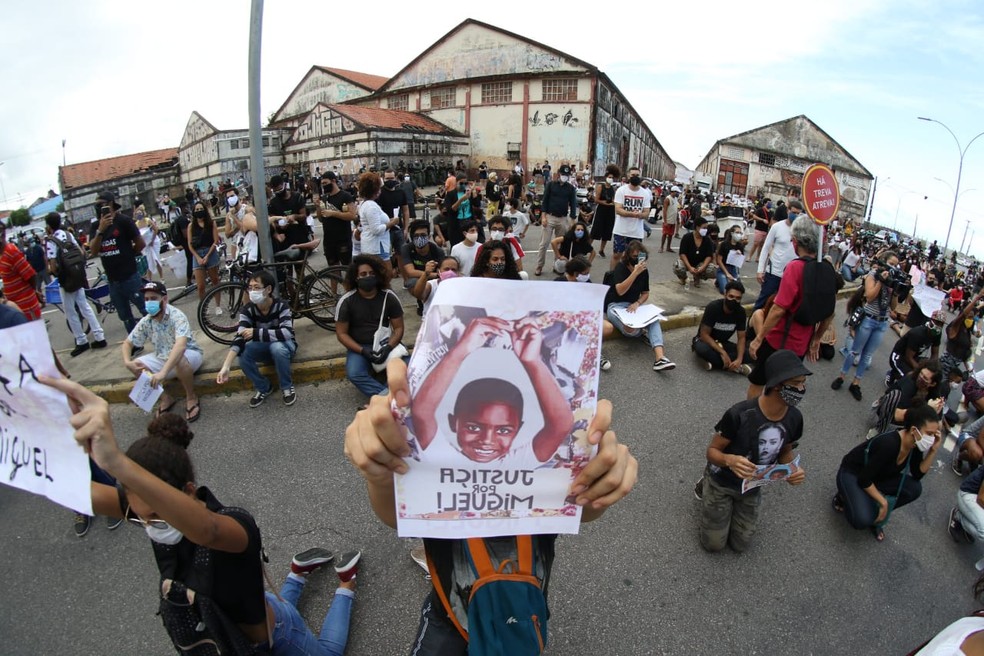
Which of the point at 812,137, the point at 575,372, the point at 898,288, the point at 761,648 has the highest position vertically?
the point at 812,137

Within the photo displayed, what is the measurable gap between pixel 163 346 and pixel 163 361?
0.15 m

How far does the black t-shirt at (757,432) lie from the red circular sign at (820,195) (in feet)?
6.73

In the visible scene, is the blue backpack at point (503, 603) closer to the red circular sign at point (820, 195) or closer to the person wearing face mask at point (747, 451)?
the person wearing face mask at point (747, 451)

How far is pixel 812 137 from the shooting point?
39875 mm

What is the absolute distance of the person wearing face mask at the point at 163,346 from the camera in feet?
15.4

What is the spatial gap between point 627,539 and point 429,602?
2.10m

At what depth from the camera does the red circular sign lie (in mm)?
4406

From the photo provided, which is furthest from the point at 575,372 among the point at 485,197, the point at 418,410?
the point at 485,197

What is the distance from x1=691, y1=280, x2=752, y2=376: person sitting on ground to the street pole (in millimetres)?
5491

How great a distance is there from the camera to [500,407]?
136 centimetres

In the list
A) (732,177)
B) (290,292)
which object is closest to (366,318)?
(290,292)

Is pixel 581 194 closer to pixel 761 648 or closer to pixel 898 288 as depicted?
pixel 898 288

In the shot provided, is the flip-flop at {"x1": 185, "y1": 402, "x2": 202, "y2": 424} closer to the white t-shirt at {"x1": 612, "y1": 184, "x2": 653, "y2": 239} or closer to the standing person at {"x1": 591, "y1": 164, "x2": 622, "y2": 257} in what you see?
the white t-shirt at {"x1": 612, "y1": 184, "x2": 653, "y2": 239}

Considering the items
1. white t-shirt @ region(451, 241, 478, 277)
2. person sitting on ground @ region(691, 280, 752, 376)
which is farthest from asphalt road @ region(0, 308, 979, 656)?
white t-shirt @ region(451, 241, 478, 277)
